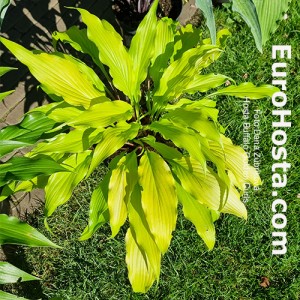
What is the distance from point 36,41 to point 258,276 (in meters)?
2.14

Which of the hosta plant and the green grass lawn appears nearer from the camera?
the hosta plant

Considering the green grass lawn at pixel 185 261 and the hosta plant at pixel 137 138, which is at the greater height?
the hosta plant at pixel 137 138

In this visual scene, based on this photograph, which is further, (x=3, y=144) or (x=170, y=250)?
(x=170, y=250)

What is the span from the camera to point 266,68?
312 cm

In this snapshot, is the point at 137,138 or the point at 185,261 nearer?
the point at 137,138

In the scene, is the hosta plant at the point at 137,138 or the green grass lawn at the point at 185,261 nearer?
the hosta plant at the point at 137,138

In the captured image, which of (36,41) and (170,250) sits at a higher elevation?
(36,41)

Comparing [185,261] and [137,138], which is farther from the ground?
[137,138]

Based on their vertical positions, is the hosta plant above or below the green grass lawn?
above

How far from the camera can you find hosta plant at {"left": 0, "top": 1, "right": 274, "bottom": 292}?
1992 mm

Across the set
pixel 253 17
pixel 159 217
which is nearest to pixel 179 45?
pixel 159 217

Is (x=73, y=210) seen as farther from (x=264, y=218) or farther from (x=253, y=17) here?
(x=253, y=17)

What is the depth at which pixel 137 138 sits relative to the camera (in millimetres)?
2324

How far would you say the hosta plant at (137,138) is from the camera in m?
1.99
